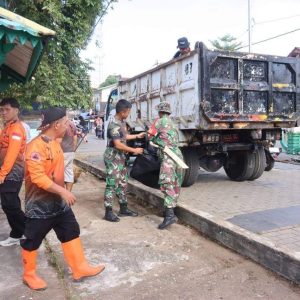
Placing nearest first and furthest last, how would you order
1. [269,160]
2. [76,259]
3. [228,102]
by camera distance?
[76,259]
[228,102]
[269,160]

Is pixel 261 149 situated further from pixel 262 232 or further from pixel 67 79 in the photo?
pixel 67 79

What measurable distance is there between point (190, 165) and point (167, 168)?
93.4 inches

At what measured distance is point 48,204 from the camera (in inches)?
127

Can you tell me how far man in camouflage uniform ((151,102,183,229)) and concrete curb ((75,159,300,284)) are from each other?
0.31 metres

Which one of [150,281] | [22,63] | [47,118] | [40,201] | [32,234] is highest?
[22,63]

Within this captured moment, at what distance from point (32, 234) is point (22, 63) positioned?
2875 millimetres

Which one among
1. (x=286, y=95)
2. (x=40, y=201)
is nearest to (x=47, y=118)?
(x=40, y=201)

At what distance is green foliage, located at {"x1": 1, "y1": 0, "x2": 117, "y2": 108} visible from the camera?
759 centimetres

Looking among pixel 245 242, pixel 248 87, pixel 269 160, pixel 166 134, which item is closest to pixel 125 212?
pixel 166 134

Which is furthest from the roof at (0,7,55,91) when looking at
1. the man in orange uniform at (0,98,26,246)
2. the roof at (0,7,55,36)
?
the man in orange uniform at (0,98,26,246)

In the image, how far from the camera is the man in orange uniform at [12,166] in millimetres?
4037

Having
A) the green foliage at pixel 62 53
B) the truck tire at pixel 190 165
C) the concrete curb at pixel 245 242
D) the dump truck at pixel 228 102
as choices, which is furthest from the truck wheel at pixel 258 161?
the green foliage at pixel 62 53

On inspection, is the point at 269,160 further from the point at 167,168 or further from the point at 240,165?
the point at 167,168

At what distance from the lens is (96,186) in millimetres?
8219
